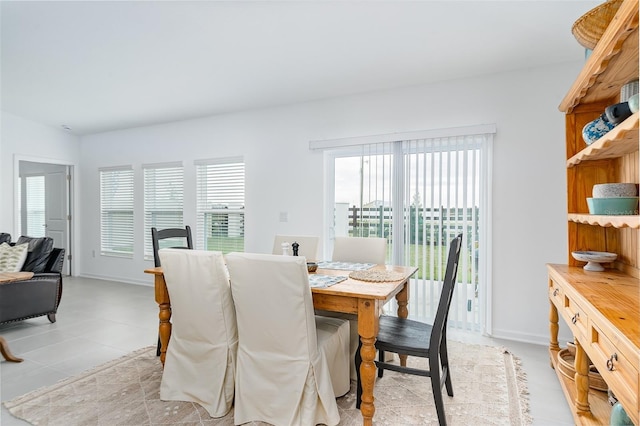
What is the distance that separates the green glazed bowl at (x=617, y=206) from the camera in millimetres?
1818

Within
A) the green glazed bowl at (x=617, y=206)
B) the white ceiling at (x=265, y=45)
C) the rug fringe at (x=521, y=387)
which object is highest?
the white ceiling at (x=265, y=45)

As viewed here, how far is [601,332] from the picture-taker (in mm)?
1337

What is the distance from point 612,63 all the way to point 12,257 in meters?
5.20

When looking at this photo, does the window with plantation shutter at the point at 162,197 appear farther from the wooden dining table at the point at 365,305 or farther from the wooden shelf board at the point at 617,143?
the wooden shelf board at the point at 617,143

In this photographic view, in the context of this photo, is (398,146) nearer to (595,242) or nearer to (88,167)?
(595,242)

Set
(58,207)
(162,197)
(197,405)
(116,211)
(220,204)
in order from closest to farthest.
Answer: (197,405) < (220,204) < (162,197) < (116,211) < (58,207)

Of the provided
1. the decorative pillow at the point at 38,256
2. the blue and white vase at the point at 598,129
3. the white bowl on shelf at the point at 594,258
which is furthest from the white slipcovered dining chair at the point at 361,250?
the decorative pillow at the point at 38,256

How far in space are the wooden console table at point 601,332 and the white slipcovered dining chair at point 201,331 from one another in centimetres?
177

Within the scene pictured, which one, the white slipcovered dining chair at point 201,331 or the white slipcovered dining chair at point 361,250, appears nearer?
the white slipcovered dining chair at point 201,331

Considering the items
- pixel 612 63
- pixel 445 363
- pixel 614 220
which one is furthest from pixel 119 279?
pixel 612 63

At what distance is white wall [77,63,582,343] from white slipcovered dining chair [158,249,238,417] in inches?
89.8

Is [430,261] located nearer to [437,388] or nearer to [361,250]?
[361,250]

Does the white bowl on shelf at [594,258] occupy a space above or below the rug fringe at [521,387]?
above

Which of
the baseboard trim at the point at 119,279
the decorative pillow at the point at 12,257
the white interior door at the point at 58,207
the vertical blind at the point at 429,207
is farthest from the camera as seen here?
the white interior door at the point at 58,207
